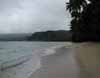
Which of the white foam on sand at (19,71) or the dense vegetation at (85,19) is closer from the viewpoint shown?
the white foam on sand at (19,71)

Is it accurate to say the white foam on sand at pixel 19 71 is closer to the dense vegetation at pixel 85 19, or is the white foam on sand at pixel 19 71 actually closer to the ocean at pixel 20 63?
the ocean at pixel 20 63

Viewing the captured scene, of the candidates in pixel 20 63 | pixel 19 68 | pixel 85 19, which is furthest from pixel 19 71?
pixel 85 19

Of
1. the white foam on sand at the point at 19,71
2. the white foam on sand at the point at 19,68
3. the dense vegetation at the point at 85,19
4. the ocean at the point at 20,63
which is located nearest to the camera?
the white foam on sand at the point at 19,71

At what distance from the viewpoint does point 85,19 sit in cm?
3553

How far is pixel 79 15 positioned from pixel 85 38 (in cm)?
412

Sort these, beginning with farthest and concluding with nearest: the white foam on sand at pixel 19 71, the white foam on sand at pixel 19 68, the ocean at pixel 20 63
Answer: the ocean at pixel 20 63 → the white foam on sand at pixel 19 68 → the white foam on sand at pixel 19 71

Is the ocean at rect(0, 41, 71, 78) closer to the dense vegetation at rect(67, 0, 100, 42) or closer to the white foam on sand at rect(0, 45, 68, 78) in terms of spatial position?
the white foam on sand at rect(0, 45, 68, 78)

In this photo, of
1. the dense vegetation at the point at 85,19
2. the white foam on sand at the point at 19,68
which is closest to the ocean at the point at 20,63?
the white foam on sand at the point at 19,68

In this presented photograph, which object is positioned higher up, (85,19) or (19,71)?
(85,19)

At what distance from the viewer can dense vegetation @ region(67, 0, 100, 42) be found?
33531 mm

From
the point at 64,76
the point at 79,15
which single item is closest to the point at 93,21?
the point at 79,15

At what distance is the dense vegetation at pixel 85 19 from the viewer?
110 ft

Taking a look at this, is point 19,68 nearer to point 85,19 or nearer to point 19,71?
point 19,71

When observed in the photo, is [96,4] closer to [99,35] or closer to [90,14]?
[90,14]
